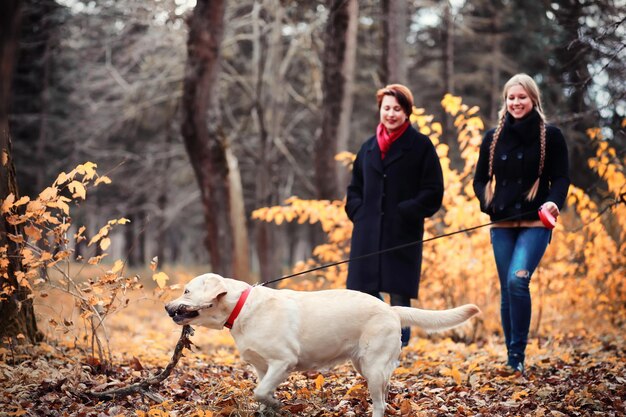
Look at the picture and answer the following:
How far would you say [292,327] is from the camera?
399 centimetres

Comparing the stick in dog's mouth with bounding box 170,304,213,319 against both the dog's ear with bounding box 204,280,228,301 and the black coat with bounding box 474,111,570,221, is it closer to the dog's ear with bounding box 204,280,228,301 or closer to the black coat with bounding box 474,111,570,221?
the dog's ear with bounding box 204,280,228,301

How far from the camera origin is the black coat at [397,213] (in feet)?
18.3

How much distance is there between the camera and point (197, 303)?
3912 millimetres

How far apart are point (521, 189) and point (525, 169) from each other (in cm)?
17

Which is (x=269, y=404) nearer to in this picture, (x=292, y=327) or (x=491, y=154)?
(x=292, y=327)

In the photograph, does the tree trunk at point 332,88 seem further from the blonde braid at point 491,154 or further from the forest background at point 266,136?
the blonde braid at point 491,154

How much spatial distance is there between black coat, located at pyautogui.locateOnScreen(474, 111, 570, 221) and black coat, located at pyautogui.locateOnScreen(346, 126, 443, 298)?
526 mm

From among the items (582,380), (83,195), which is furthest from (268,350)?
(582,380)

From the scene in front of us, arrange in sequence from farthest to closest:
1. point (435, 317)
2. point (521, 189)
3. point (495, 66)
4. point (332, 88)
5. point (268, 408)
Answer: point (495, 66) < point (332, 88) < point (521, 189) < point (435, 317) < point (268, 408)

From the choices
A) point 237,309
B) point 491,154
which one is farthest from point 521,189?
point 237,309

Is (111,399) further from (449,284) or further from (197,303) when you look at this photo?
(449,284)

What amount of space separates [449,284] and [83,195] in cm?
501

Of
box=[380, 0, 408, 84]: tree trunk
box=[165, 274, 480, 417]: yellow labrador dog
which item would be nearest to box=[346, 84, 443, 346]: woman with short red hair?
box=[165, 274, 480, 417]: yellow labrador dog

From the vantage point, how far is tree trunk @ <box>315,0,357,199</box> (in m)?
10.8
